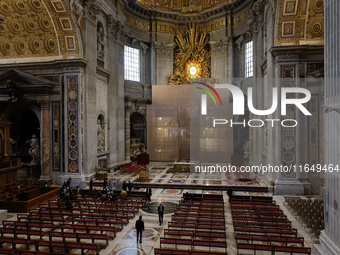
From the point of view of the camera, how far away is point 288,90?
15.6 m

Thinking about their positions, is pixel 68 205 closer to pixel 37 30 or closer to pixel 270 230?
pixel 270 230

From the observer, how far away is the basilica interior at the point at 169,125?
9.01 m

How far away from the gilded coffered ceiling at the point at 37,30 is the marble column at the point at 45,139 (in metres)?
3.29

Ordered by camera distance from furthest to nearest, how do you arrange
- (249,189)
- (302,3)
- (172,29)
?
(172,29) < (249,189) < (302,3)

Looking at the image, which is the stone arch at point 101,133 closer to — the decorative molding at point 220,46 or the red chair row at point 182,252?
the decorative molding at point 220,46

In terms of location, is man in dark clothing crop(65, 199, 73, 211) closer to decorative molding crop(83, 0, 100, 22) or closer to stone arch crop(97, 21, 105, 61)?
stone arch crop(97, 21, 105, 61)

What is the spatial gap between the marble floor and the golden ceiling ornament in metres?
10.8

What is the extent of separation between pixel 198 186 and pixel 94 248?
32.4 feet

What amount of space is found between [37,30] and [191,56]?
565 inches

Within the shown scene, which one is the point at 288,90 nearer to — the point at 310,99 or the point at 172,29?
the point at 310,99

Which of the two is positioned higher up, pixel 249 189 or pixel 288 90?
pixel 288 90

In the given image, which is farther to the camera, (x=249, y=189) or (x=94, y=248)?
(x=249, y=189)

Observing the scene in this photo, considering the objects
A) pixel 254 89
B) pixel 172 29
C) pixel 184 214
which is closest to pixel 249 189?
pixel 184 214

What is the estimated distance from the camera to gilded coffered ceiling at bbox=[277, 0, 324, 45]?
48.9ft
